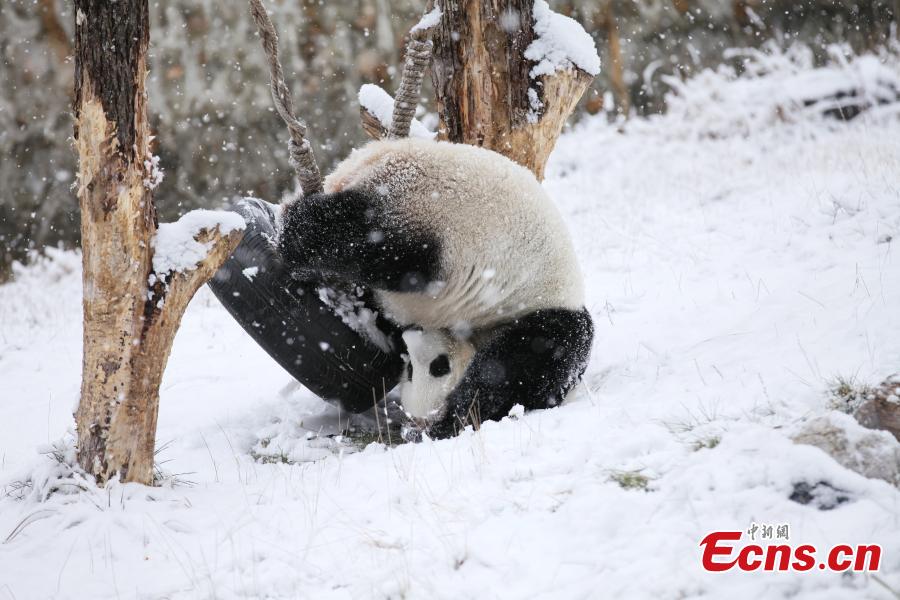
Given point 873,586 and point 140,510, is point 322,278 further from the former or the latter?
point 873,586

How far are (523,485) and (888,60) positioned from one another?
37.9 ft

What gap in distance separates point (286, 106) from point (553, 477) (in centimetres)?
185

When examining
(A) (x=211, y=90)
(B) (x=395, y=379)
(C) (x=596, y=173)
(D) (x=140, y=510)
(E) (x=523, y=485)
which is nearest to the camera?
(E) (x=523, y=485)

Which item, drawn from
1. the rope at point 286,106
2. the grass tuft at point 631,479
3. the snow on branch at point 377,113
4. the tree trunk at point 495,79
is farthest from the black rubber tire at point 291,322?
the grass tuft at point 631,479

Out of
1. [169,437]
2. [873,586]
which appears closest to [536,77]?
[169,437]

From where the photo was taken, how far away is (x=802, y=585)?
1.71 meters

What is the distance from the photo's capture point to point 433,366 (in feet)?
11.8

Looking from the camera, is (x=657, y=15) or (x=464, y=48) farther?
(x=657, y=15)

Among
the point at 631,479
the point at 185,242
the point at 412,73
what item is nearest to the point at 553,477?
the point at 631,479

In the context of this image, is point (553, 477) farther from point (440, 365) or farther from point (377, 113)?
point (377, 113)

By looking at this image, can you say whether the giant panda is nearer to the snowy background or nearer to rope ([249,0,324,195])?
rope ([249,0,324,195])

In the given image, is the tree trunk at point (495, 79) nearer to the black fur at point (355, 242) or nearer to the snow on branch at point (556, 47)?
the snow on branch at point (556, 47)

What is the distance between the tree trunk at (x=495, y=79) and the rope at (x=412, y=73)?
2.11 ft

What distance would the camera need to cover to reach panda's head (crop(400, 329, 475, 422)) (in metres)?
3.56
